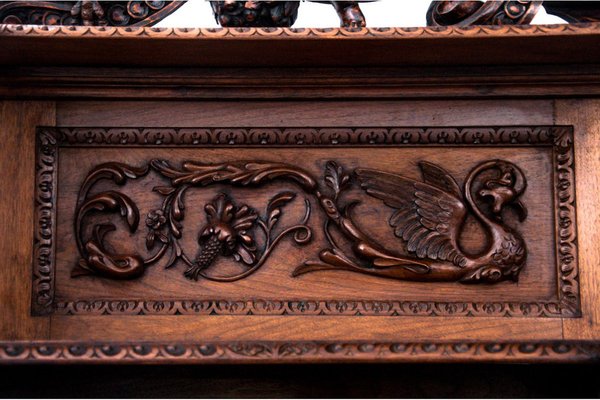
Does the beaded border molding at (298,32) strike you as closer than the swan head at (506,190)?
Yes

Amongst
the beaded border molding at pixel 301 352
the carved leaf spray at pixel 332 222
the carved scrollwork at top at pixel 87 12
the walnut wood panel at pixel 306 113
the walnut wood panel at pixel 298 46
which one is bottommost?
the beaded border molding at pixel 301 352

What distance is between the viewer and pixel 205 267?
3.43 feet

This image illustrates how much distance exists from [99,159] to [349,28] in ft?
1.07

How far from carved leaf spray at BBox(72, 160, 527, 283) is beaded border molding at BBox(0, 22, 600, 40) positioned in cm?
18

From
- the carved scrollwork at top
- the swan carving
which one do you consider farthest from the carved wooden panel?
the carved scrollwork at top

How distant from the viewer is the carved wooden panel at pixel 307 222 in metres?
1.03

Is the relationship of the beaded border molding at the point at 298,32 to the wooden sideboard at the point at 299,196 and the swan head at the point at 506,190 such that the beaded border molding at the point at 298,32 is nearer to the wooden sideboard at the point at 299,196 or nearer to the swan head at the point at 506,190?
the wooden sideboard at the point at 299,196

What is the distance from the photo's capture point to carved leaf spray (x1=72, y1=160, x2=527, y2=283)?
104 centimetres

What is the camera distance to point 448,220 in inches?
41.1

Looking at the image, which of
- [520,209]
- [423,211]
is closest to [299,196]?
[423,211]

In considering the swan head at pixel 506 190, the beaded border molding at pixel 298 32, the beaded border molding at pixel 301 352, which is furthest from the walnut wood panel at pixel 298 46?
the beaded border molding at pixel 301 352

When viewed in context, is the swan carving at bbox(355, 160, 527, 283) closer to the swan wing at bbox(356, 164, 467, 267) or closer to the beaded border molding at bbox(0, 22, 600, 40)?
the swan wing at bbox(356, 164, 467, 267)

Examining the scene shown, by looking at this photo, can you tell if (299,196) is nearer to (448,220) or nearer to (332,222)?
(332,222)

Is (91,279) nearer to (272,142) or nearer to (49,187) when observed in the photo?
(49,187)
